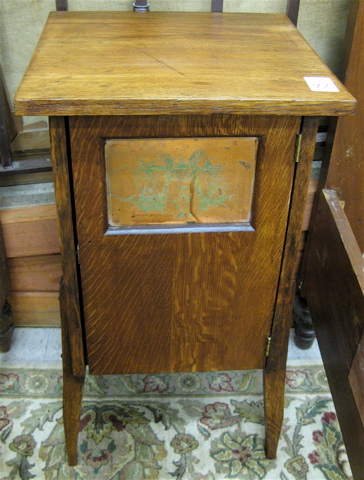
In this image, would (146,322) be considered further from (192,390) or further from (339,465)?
(339,465)

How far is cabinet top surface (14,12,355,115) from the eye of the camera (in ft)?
2.58

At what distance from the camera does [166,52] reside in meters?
0.96

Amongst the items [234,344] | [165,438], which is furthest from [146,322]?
[165,438]

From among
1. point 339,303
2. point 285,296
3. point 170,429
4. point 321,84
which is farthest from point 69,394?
point 321,84

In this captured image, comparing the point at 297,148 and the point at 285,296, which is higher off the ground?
the point at 297,148

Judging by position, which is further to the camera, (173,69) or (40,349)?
(40,349)

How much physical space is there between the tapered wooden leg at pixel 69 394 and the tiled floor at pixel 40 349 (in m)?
0.31

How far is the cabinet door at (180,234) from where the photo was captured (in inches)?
33.8

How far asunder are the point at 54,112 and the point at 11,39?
625 millimetres

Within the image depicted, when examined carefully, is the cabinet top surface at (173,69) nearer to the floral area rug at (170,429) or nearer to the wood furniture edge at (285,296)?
the wood furniture edge at (285,296)

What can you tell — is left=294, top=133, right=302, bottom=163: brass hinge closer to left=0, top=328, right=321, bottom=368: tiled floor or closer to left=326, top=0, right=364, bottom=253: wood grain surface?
left=326, top=0, right=364, bottom=253: wood grain surface

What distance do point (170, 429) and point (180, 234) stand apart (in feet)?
2.00

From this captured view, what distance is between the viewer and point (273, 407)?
121 centimetres

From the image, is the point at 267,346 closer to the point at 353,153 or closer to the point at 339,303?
the point at 339,303
